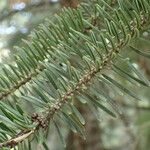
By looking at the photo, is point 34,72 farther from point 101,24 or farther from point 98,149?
point 98,149

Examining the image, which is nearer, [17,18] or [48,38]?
[48,38]

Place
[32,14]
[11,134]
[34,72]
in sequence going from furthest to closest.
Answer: [32,14] → [34,72] → [11,134]

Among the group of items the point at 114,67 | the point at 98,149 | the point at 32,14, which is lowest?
the point at 98,149

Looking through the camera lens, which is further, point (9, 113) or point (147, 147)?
point (147, 147)

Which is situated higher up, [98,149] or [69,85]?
[69,85]

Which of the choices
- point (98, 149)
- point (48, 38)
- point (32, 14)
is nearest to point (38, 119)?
point (48, 38)

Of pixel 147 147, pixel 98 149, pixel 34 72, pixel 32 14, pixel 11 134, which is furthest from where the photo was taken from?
pixel 98 149

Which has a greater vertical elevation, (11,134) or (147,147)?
(11,134)

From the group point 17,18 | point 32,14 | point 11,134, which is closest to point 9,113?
point 11,134

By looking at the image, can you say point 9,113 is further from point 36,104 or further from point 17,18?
point 17,18
